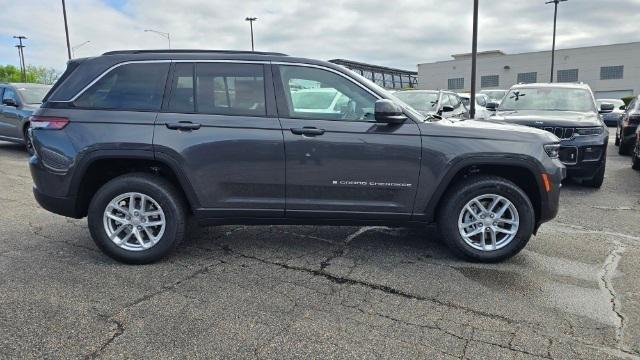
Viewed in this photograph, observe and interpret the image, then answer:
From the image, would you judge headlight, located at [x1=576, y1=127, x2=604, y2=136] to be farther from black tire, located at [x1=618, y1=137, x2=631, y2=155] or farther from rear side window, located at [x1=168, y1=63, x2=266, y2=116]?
rear side window, located at [x1=168, y1=63, x2=266, y2=116]

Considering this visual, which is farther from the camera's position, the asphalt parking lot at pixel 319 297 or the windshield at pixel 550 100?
the windshield at pixel 550 100

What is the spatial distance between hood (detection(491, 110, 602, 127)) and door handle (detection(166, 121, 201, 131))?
15.3ft

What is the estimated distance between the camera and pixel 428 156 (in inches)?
159

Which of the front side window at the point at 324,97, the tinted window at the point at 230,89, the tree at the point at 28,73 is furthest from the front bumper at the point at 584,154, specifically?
the tree at the point at 28,73

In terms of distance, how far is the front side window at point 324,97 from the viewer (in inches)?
162

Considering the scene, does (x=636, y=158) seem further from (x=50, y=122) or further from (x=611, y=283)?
(x=50, y=122)

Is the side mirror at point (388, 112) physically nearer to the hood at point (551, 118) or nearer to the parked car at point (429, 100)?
the hood at point (551, 118)

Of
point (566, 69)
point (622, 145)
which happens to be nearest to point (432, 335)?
point (622, 145)

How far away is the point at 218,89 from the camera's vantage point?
4113 millimetres

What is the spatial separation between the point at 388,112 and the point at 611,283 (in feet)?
7.54

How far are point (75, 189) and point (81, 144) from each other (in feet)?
1.36

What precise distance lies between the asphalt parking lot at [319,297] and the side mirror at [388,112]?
1288mm

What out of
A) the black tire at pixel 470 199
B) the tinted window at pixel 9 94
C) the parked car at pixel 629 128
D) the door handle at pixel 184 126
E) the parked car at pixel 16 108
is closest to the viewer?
the door handle at pixel 184 126

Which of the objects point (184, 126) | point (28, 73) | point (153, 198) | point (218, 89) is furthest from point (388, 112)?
point (28, 73)
